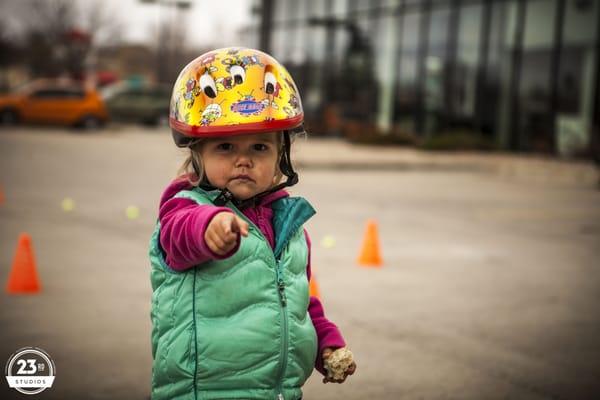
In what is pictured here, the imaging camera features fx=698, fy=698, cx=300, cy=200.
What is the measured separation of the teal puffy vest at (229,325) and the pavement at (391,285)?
0.79m

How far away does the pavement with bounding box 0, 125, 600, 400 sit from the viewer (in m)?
4.23

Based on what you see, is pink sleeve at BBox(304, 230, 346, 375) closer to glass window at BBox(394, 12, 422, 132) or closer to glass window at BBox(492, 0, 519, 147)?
glass window at BBox(492, 0, 519, 147)

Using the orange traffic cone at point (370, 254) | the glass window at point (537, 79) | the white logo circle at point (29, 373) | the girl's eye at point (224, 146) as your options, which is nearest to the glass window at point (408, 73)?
the glass window at point (537, 79)

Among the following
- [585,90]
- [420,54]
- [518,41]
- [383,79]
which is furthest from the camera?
[383,79]

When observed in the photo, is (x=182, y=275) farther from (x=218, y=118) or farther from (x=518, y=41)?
(x=518, y=41)

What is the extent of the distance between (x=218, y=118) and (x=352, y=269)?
4876 mm

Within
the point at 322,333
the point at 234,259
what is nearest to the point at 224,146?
the point at 234,259

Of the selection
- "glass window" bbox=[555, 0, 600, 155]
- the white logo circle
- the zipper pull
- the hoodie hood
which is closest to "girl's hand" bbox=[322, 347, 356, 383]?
the zipper pull

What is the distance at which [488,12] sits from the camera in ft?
81.8

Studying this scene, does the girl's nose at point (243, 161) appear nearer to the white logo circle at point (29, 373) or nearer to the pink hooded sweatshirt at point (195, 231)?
the pink hooded sweatshirt at point (195, 231)

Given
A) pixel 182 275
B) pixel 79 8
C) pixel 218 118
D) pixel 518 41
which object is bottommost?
pixel 182 275

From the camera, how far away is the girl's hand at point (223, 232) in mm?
1957

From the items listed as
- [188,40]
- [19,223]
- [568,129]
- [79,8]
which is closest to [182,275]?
[19,223]

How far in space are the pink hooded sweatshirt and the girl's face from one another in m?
0.08
